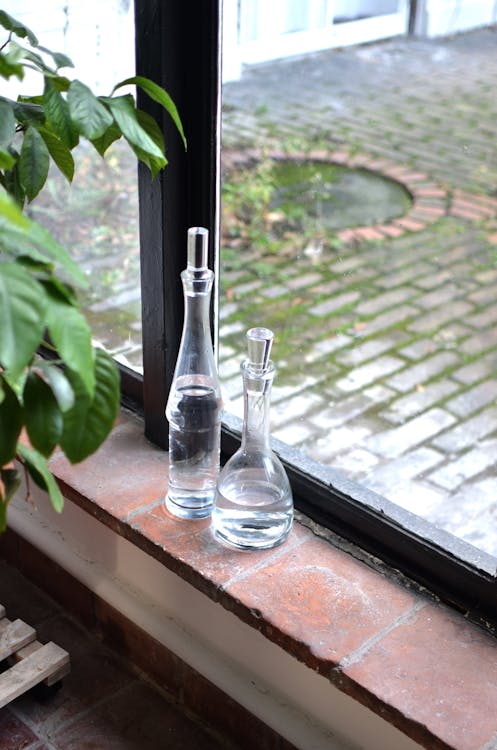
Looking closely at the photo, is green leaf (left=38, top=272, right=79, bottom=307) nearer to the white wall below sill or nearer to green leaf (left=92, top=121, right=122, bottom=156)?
green leaf (left=92, top=121, right=122, bottom=156)

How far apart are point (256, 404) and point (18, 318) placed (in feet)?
2.43

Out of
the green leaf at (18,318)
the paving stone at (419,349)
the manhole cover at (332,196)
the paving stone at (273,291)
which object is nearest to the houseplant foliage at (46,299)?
the green leaf at (18,318)

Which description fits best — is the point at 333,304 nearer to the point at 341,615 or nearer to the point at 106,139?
the point at 341,615

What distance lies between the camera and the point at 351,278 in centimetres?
391

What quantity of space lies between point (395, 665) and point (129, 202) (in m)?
1.07

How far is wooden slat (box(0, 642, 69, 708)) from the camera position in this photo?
5.34ft

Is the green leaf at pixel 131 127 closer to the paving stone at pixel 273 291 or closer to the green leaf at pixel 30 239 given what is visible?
the green leaf at pixel 30 239

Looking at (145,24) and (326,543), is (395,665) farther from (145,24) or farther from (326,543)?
(145,24)

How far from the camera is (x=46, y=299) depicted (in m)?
0.85

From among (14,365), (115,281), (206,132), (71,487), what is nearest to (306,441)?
(115,281)

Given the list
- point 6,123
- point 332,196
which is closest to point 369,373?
point 332,196

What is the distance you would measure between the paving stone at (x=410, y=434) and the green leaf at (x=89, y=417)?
1.99m

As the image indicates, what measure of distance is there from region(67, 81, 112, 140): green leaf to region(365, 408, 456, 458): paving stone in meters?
1.94

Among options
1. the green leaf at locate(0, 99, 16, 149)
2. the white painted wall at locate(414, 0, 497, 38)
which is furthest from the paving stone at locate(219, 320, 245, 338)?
the green leaf at locate(0, 99, 16, 149)
